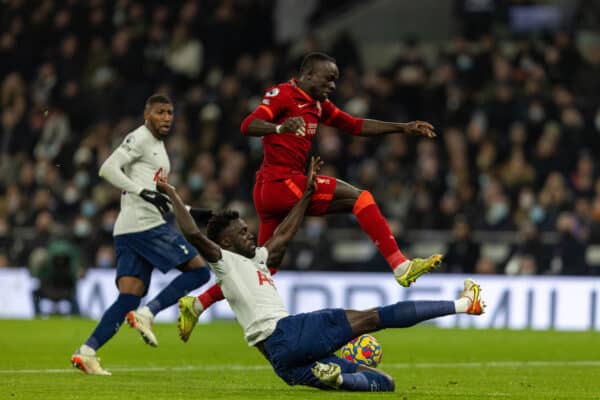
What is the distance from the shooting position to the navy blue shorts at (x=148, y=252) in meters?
11.6

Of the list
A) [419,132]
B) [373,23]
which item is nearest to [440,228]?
[373,23]

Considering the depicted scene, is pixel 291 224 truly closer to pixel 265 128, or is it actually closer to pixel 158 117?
pixel 265 128

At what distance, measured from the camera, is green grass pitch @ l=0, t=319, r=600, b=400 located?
31.9 feet

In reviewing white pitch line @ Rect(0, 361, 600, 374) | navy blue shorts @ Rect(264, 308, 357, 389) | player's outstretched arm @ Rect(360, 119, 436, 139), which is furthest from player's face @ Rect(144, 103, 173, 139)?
navy blue shorts @ Rect(264, 308, 357, 389)

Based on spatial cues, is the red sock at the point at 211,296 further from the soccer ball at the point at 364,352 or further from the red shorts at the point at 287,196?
the soccer ball at the point at 364,352

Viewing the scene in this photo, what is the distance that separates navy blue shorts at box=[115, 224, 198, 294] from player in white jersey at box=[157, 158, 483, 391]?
5.76ft

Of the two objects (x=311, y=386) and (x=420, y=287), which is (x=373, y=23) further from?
(x=311, y=386)

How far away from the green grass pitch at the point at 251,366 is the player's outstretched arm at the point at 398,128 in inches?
78.7

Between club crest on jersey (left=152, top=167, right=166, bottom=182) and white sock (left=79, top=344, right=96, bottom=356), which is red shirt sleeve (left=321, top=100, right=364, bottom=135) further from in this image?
white sock (left=79, top=344, right=96, bottom=356)

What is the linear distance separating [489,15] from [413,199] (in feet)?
16.6

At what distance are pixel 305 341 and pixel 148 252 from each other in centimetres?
268

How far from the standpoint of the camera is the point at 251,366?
12.7 meters

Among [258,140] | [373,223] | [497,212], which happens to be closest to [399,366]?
[373,223]

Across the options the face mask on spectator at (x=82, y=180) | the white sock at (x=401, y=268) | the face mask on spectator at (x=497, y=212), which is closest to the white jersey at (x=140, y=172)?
the white sock at (x=401, y=268)
